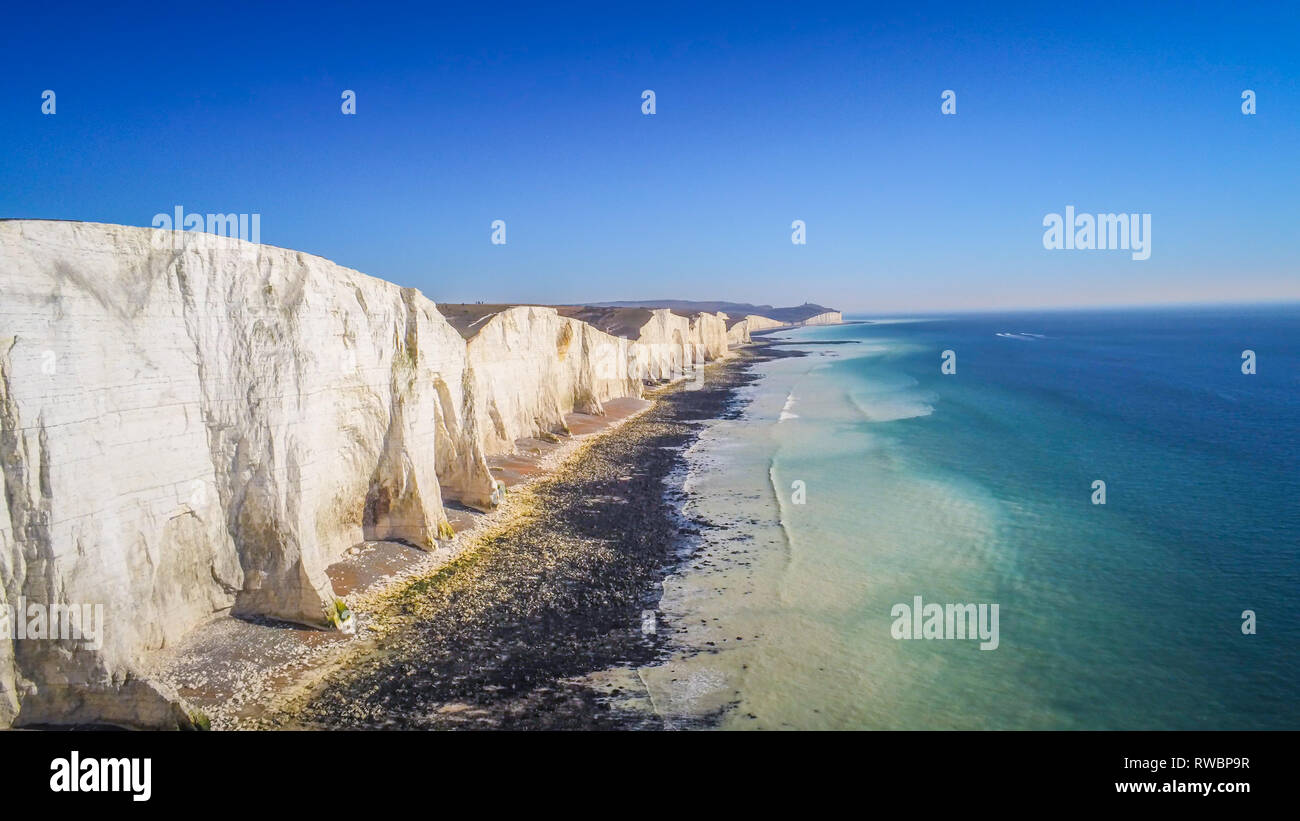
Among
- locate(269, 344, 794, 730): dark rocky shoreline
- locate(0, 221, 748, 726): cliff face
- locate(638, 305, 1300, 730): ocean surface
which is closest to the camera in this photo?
locate(0, 221, 748, 726): cliff face

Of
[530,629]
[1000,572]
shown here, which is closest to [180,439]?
[530,629]

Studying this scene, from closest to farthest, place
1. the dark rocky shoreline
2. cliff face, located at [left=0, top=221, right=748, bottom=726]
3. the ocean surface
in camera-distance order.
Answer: cliff face, located at [left=0, top=221, right=748, bottom=726] → the dark rocky shoreline → the ocean surface

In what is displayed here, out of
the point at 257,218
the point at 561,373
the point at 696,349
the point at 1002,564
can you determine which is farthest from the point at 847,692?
the point at 696,349

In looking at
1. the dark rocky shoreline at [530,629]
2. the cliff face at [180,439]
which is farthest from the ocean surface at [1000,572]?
the cliff face at [180,439]

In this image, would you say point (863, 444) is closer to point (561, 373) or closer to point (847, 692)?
point (561, 373)

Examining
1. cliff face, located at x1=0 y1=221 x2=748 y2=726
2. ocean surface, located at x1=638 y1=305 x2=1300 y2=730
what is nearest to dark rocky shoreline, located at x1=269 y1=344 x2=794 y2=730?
ocean surface, located at x1=638 y1=305 x2=1300 y2=730

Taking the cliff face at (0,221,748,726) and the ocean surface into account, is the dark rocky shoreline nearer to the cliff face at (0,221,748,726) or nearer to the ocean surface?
the ocean surface
